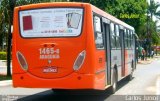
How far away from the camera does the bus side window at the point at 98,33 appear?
1432 cm

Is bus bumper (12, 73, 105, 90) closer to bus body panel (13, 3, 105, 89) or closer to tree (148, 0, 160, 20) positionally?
bus body panel (13, 3, 105, 89)

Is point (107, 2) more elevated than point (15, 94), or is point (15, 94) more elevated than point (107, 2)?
point (107, 2)

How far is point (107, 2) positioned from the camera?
54531 millimetres

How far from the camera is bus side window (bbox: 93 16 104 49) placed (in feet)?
47.0

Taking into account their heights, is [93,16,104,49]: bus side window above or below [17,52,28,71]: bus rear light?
above

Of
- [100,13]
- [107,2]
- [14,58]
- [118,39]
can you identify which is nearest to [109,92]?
[118,39]

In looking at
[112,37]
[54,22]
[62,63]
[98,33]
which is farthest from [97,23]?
[112,37]

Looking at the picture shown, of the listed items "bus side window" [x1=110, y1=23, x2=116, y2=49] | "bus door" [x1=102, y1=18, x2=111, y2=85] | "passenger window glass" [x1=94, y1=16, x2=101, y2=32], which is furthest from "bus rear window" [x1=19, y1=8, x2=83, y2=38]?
"bus side window" [x1=110, y1=23, x2=116, y2=49]

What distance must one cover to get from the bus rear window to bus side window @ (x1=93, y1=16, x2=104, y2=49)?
0.74 m

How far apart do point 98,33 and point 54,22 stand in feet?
5.17

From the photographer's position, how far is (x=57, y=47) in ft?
45.1

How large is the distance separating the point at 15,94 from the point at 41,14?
181 inches

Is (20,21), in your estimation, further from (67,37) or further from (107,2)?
(107,2)

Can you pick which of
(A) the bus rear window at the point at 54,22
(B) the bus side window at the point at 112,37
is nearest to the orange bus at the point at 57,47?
(A) the bus rear window at the point at 54,22
